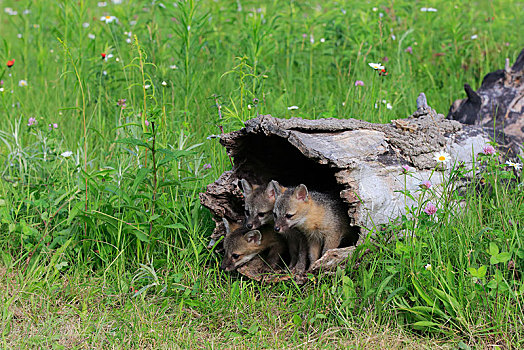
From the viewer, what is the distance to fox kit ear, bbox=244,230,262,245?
457 centimetres

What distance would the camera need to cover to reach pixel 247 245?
179 inches

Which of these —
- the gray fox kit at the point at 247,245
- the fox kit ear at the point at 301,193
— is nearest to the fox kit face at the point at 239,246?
the gray fox kit at the point at 247,245

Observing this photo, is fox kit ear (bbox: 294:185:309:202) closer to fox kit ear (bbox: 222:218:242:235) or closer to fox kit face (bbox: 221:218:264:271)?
fox kit face (bbox: 221:218:264:271)

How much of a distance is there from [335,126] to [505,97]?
97.3 inches

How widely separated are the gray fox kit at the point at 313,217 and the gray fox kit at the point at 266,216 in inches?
3.2

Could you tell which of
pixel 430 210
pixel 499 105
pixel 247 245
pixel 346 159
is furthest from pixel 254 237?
pixel 499 105

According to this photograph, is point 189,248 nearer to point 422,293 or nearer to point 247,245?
point 247,245

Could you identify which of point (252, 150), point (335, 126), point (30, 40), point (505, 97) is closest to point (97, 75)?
point (30, 40)

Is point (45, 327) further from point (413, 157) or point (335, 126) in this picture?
point (413, 157)

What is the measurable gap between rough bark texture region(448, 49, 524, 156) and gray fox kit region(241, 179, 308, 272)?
224 centimetres

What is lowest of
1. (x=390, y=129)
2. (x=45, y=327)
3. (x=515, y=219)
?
(x=45, y=327)

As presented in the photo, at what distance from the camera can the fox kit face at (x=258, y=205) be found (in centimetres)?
457

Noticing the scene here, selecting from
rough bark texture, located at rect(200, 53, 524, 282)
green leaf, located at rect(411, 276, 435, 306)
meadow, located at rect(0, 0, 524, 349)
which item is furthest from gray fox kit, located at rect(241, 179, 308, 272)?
green leaf, located at rect(411, 276, 435, 306)

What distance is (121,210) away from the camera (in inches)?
193
